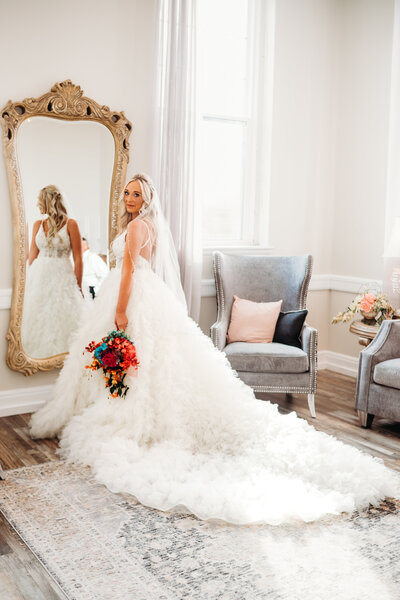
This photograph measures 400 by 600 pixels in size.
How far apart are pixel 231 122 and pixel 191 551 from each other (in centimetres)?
381

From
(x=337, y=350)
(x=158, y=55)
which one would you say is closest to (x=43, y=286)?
(x=158, y=55)

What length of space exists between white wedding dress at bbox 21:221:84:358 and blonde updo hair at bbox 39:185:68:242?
4 centimetres

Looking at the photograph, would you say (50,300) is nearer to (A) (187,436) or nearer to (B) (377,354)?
(A) (187,436)

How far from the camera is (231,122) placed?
5484mm

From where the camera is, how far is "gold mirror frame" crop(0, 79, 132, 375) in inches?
167

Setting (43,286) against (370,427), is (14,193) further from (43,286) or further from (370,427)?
(370,427)

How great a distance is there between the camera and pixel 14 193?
4.28 m

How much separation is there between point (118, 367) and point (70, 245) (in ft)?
4.08

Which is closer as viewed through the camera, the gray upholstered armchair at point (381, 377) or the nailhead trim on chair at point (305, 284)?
the gray upholstered armchair at point (381, 377)

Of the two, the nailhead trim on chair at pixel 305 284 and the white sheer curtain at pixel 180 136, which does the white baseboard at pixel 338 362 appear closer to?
the nailhead trim on chair at pixel 305 284

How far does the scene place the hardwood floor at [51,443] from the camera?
8.00 ft

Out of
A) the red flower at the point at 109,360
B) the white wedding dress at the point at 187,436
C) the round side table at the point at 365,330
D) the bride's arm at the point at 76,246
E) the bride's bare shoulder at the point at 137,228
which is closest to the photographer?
the white wedding dress at the point at 187,436

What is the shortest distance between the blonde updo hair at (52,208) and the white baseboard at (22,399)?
1073mm

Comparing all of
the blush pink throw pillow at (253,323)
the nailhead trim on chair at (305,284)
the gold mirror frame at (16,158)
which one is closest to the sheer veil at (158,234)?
the gold mirror frame at (16,158)
